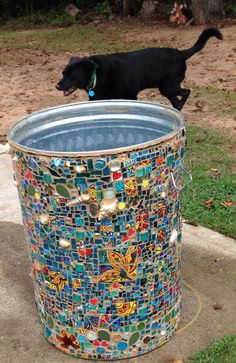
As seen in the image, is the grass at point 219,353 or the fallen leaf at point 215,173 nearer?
the grass at point 219,353

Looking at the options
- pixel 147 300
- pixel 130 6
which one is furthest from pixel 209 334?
pixel 130 6

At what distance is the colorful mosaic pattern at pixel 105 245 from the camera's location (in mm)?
1961

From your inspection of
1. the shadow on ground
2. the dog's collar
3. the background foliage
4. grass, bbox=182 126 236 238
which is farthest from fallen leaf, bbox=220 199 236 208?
the background foliage

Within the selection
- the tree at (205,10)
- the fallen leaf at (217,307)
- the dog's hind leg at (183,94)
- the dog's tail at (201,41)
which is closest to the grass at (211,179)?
the dog's hind leg at (183,94)

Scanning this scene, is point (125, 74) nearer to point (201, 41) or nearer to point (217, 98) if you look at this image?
point (201, 41)

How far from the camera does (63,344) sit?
236cm

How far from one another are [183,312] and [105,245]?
0.81m

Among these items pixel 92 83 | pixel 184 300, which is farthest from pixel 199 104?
pixel 184 300

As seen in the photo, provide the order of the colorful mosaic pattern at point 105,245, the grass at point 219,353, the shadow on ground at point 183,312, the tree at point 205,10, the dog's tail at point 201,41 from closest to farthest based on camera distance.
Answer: the colorful mosaic pattern at point 105,245
the grass at point 219,353
the shadow on ground at point 183,312
the dog's tail at point 201,41
the tree at point 205,10

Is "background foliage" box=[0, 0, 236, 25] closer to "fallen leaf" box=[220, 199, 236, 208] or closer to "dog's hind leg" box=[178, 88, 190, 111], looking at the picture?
"dog's hind leg" box=[178, 88, 190, 111]

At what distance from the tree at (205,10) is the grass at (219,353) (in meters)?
11.7

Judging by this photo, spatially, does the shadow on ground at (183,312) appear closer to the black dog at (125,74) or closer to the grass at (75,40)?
the black dog at (125,74)

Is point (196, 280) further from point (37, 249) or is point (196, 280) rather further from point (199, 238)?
point (37, 249)

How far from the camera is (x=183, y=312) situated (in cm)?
264
